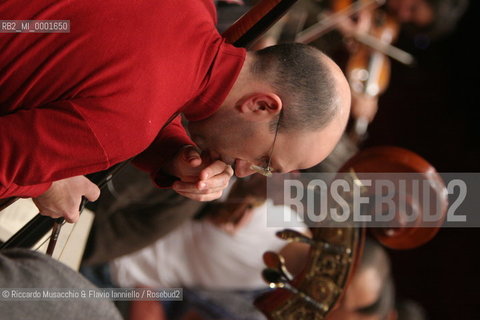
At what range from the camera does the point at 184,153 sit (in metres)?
0.78

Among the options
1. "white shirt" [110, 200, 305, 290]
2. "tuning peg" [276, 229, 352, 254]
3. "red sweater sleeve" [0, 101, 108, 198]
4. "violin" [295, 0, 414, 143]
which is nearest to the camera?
"red sweater sleeve" [0, 101, 108, 198]

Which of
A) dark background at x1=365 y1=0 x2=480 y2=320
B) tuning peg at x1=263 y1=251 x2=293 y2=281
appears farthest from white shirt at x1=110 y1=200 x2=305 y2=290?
dark background at x1=365 y1=0 x2=480 y2=320

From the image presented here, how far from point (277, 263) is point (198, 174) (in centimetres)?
19

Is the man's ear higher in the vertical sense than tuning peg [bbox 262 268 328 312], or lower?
higher

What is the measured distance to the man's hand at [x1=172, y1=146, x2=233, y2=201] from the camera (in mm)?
729

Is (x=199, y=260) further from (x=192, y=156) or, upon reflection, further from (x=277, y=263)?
(x=192, y=156)

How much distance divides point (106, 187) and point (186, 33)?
0.24m

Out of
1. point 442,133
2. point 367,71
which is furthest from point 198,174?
point 442,133

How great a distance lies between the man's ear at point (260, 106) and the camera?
0.70 meters

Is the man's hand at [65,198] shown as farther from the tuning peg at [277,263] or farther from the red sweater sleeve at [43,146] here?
the tuning peg at [277,263]

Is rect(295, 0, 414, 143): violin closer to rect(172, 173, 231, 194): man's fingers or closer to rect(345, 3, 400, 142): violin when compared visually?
rect(345, 3, 400, 142): violin

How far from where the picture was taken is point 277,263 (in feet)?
2.76

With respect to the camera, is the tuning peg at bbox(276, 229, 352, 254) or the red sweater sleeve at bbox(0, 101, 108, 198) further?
the tuning peg at bbox(276, 229, 352, 254)

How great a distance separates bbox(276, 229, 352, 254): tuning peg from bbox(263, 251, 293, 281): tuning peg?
0.04 meters
